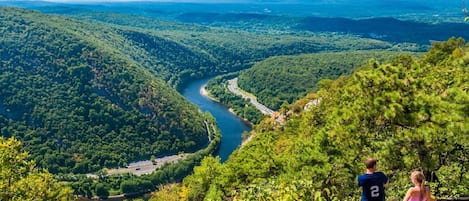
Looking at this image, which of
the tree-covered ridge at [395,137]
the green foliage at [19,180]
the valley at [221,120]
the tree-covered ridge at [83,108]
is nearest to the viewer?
the tree-covered ridge at [395,137]

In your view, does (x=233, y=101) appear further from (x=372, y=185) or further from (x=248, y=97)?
(x=372, y=185)

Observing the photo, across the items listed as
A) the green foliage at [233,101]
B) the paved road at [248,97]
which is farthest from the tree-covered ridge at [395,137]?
the paved road at [248,97]

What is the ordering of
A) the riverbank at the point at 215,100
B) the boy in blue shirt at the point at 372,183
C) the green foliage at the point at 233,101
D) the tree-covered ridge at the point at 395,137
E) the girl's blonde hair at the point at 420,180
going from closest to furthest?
the girl's blonde hair at the point at 420,180 → the boy in blue shirt at the point at 372,183 → the tree-covered ridge at the point at 395,137 → the riverbank at the point at 215,100 → the green foliage at the point at 233,101

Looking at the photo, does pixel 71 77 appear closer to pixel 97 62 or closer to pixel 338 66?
pixel 97 62

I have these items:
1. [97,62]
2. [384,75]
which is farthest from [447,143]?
[97,62]

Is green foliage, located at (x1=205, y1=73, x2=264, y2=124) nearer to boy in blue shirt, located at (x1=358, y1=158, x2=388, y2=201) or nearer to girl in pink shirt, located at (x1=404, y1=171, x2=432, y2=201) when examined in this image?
boy in blue shirt, located at (x1=358, y1=158, x2=388, y2=201)

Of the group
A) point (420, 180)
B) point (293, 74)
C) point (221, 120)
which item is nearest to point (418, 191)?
point (420, 180)

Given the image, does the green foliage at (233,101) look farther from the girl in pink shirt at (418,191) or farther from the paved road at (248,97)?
the girl in pink shirt at (418,191)
